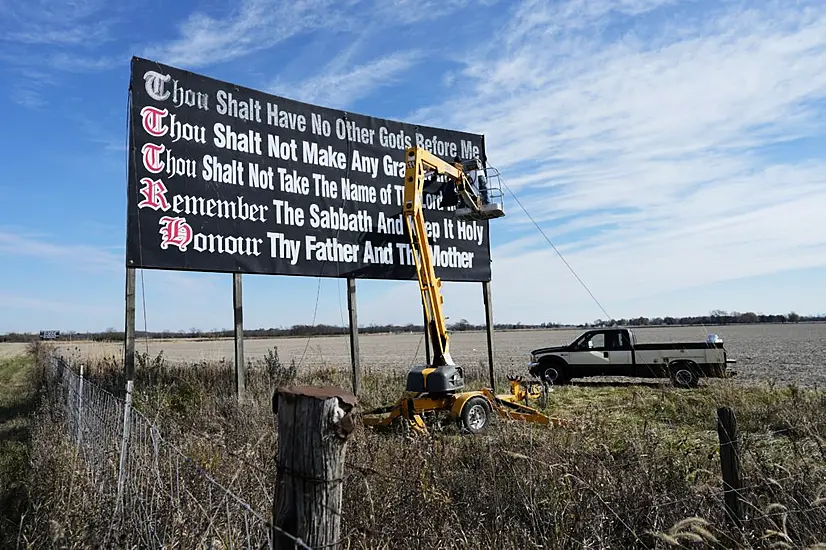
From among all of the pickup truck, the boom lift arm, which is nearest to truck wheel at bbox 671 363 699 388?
the pickup truck

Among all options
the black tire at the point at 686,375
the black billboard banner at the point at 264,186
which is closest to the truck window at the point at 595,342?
the black tire at the point at 686,375

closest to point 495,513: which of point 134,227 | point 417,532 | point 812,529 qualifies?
point 417,532

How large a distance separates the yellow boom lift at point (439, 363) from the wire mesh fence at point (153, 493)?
415 centimetres

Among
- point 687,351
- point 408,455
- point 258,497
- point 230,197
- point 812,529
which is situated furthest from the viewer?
point 687,351

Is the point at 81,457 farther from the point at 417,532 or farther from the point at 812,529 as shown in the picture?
the point at 812,529

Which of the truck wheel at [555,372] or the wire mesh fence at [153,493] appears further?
the truck wheel at [555,372]

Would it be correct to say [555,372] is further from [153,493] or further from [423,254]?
[153,493]

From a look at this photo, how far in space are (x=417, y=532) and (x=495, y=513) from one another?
2.44 ft

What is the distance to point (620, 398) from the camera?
1309 centimetres

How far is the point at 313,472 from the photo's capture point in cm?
198

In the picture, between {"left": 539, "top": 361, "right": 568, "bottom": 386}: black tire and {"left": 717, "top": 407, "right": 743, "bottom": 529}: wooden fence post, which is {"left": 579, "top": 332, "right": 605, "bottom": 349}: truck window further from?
{"left": 717, "top": 407, "right": 743, "bottom": 529}: wooden fence post

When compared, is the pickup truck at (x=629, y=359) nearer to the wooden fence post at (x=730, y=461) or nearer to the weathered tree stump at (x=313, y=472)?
the wooden fence post at (x=730, y=461)

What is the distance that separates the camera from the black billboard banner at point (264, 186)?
29.0 feet

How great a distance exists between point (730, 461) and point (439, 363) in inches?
256
